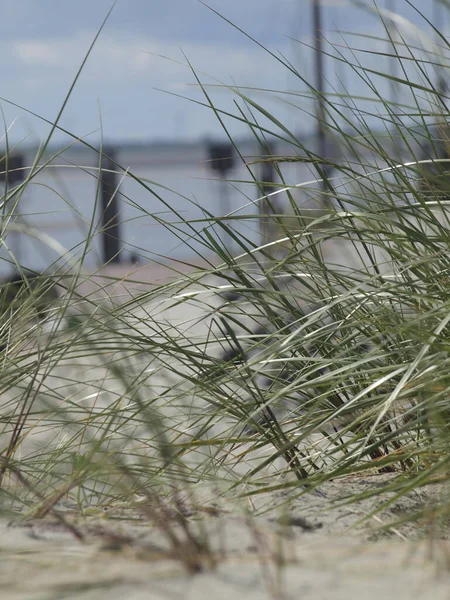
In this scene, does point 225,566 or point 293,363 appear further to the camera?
point 293,363

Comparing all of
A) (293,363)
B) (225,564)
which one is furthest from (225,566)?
(293,363)

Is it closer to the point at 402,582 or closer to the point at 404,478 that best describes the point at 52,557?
the point at 402,582

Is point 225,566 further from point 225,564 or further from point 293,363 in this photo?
point 293,363

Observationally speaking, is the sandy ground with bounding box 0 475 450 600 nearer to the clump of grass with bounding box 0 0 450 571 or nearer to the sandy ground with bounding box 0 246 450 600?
the sandy ground with bounding box 0 246 450 600

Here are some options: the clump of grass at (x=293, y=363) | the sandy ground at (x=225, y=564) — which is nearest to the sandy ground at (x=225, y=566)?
the sandy ground at (x=225, y=564)

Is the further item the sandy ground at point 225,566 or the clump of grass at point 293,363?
the clump of grass at point 293,363

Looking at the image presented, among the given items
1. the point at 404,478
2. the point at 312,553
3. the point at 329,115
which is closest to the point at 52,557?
the point at 312,553

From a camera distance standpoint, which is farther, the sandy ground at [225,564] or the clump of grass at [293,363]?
the clump of grass at [293,363]

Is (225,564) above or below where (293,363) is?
above

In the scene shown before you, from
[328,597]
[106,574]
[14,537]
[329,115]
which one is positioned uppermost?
[329,115]

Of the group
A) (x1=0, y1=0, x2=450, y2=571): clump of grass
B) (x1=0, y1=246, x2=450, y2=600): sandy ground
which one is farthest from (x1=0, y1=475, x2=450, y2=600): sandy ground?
(x1=0, y1=0, x2=450, y2=571): clump of grass

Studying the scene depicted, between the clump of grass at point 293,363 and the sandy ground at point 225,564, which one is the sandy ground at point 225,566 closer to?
the sandy ground at point 225,564

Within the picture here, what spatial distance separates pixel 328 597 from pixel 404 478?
402mm

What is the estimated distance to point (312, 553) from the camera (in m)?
0.69
